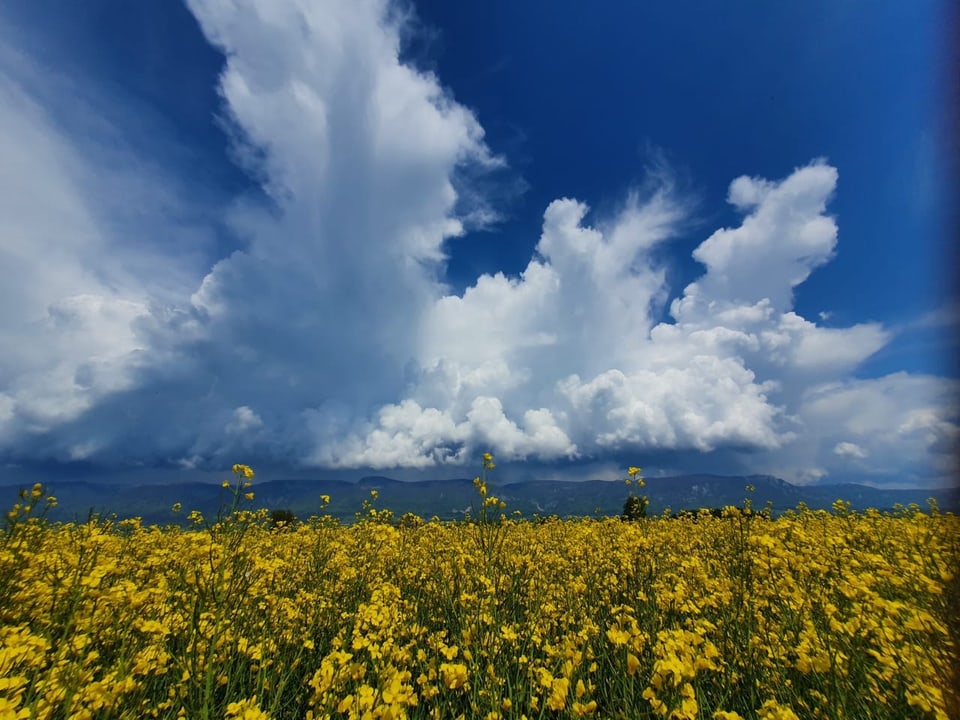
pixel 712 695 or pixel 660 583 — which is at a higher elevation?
pixel 660 583

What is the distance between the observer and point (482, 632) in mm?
4289

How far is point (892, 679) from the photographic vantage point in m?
3.15

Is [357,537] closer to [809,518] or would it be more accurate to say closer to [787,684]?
[787,684]

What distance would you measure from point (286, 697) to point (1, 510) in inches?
140

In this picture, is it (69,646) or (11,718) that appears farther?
(69,646)

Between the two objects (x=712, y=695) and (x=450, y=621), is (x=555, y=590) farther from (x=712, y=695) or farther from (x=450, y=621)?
(x=712, y=695)

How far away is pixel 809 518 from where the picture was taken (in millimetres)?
11062

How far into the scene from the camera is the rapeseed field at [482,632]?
9.45ft

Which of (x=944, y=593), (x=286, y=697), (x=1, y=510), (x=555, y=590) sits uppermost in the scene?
(x=1, y=510)

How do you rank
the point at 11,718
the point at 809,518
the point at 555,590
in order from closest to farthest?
the point at 11,718, the point at 555,590, the point at 809,518

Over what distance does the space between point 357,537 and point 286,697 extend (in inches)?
200

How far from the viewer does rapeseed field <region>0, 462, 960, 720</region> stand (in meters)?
2.88

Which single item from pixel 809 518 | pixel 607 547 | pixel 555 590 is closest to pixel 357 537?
pixel 555 590

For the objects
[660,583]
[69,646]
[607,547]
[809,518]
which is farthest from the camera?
[809,518]
